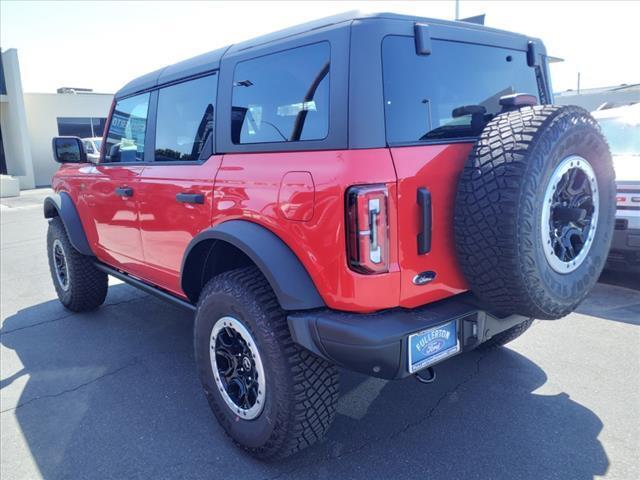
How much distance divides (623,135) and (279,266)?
4994mm

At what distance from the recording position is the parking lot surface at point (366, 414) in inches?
95.4

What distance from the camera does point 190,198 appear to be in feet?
9.16

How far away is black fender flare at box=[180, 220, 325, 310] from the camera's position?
6.97 feet

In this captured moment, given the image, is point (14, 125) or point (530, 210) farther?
point (14, 125)

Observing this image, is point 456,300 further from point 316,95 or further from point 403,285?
point 316,95

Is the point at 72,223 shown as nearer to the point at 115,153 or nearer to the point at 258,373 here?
the point at 115,153

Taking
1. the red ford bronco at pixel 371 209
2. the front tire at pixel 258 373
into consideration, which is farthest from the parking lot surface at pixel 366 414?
the red ford bronco at pixel 371 209

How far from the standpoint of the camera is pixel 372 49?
Answer: 205 centimetres

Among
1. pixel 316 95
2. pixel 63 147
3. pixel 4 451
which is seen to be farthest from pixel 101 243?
pixel 316 95

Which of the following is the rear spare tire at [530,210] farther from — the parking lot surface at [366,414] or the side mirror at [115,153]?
the side mirror at [115,153]

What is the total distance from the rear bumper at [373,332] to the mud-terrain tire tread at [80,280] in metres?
3.19

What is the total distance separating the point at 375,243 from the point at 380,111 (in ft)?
1.79

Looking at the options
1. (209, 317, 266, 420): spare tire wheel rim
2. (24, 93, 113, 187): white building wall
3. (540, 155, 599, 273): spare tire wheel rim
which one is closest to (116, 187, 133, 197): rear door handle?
(209, 317, 266, 420): spare tire wheel rim

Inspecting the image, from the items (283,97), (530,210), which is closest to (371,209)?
(530,210)
